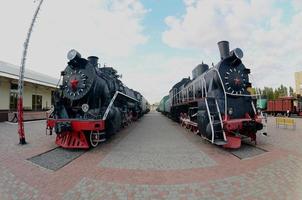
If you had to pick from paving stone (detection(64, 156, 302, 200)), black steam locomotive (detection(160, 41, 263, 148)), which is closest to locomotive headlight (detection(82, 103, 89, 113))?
paving stone (detection(64, 156, 302, 200))

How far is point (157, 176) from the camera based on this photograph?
4.24 meters

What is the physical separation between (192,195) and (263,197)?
1.20 meters

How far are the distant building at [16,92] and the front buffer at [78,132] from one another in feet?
38.2

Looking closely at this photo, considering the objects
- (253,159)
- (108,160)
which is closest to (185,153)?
(253,159)

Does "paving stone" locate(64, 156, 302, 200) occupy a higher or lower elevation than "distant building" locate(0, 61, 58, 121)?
lower

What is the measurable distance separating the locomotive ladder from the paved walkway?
0.40m

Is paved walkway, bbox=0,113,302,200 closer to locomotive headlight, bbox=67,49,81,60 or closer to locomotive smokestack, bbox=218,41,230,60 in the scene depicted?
locomotive headlight, bbox=67,49,81,60

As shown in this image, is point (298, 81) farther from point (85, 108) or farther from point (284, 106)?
point (85, 108)

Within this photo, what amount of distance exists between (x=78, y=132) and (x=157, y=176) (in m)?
3.76

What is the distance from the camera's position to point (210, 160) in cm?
540

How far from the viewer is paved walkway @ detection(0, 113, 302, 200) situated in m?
3.45

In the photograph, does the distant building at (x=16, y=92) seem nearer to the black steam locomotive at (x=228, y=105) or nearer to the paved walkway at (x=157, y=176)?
the paved walkway at (x=157, y=176)

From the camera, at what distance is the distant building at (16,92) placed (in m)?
16.1

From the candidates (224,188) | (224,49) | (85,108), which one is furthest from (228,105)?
(85,108)
